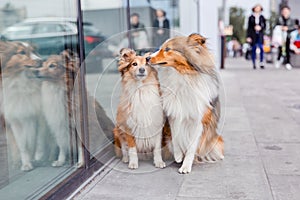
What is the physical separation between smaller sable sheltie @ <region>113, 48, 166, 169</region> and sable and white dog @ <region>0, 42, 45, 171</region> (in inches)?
30.3

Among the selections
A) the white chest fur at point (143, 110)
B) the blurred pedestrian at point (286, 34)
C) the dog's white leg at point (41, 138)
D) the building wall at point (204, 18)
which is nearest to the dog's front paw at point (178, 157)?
the white chest fur at point (143, 110)

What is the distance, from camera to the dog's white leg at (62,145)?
357cm

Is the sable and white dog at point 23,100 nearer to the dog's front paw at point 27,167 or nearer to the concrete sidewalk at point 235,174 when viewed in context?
the dog's front paw at point 27,167

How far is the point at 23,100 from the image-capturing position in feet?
10.6

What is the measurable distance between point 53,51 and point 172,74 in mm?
1072

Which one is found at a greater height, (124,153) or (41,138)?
(41,138)

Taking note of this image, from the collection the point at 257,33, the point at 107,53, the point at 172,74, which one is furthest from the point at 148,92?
the point at 257,33

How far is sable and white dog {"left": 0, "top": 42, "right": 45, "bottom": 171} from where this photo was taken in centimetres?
298

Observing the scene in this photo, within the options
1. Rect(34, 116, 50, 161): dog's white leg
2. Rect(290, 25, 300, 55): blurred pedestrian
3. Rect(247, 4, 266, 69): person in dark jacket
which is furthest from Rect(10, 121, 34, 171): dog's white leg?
Rect(290, 25, 300, 55): blurred pedestrian

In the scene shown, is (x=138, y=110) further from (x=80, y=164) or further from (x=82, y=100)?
(x=80, y=164)

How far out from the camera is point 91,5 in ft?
15.5

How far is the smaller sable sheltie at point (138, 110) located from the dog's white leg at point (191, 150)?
230 millimetres

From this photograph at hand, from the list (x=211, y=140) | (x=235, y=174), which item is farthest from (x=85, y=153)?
(x=235, y=174)

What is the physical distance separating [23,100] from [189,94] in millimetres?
1454
